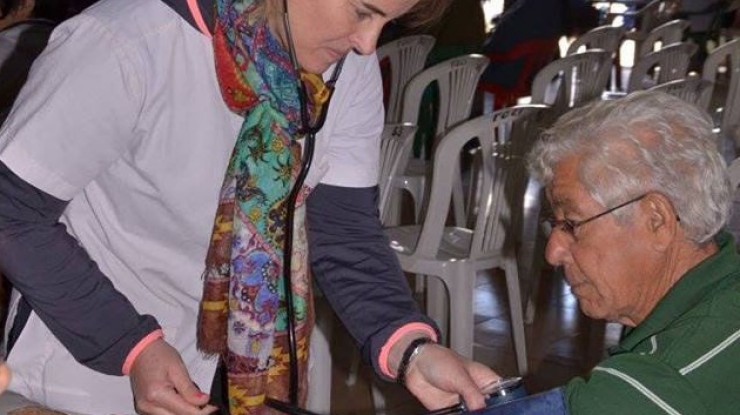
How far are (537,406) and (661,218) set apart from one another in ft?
1.80

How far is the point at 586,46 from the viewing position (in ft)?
20.5

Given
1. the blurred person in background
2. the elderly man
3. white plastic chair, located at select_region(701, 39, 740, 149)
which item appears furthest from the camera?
white plastic chair, located at select_region(701, 39, 740, 149)

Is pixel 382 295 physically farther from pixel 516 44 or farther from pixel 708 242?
pixel 516 44

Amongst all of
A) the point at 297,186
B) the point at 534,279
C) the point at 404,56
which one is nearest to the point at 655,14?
the point at 404,56

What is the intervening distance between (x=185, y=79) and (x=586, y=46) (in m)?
5.12

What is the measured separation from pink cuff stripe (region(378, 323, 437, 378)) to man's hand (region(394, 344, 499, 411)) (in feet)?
0.12

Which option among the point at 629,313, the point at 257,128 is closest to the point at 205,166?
the point at 257,128

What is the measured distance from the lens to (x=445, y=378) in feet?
4.75

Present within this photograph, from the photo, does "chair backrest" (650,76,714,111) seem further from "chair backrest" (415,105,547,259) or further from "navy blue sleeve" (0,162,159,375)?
"navy blue sleeve" (0,162,159,375)

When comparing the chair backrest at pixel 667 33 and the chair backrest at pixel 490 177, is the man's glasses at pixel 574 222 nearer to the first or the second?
the chair backrest at pixel 490 177

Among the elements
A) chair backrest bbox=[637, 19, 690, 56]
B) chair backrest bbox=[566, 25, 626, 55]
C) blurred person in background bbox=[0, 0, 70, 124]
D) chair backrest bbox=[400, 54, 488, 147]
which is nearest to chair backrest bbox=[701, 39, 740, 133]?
chair backrest bbox=[566, 25, 626, 55]

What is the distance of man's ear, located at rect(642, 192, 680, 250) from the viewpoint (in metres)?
1.60

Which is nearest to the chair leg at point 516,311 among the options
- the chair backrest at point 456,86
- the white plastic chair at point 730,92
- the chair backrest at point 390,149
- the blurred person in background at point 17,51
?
the chair backrest at point 390,149

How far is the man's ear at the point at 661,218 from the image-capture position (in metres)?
1.60
